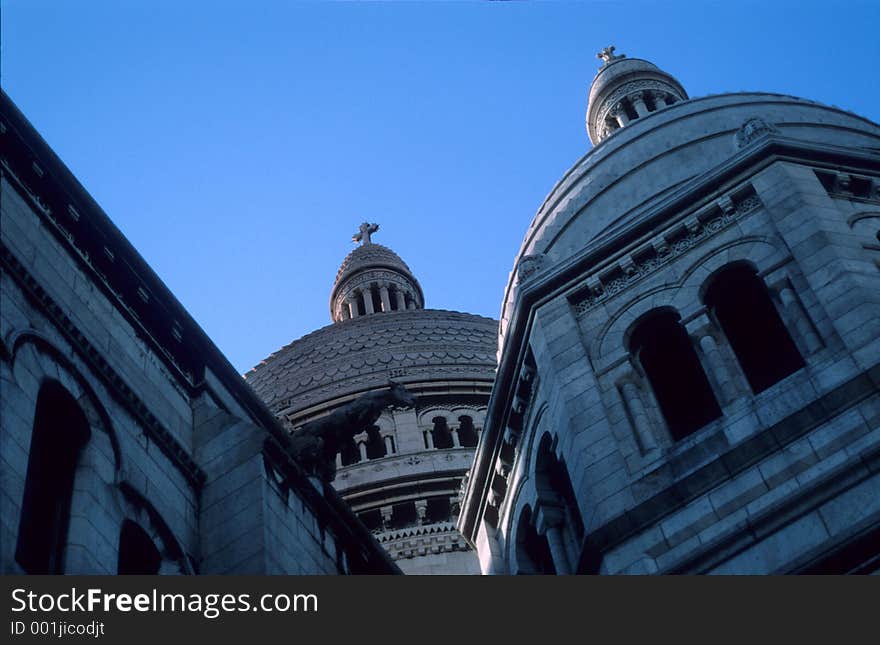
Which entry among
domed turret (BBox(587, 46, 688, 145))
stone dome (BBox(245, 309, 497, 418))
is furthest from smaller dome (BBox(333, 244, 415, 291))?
domed turret (BBox(587, 46, 688, 145))

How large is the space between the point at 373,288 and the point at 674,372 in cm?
3898

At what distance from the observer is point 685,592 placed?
14547mm

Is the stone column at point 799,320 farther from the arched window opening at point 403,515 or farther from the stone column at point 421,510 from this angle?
the arched window opening at point 403,515

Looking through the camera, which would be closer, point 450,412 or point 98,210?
point 98,210

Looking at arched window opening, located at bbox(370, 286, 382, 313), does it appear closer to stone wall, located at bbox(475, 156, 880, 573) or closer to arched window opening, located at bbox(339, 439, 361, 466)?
arched window opening, located at bbox(339, 439, 361, 466)

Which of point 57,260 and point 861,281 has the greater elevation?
point 861,281

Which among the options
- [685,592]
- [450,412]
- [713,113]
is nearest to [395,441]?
[450,412]

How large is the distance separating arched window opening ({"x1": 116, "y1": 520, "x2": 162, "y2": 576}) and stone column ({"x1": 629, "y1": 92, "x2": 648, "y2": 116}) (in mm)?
25177

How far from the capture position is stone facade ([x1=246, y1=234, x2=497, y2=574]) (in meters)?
44.8

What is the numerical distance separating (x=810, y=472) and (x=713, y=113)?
494 inches

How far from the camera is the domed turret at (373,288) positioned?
64.0 meters

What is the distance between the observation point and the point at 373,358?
176ft

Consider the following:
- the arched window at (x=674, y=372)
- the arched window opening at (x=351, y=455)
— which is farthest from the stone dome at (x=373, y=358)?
the arched window at (x=674, y=372)

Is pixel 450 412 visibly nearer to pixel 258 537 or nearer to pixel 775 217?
pixel 775 217
